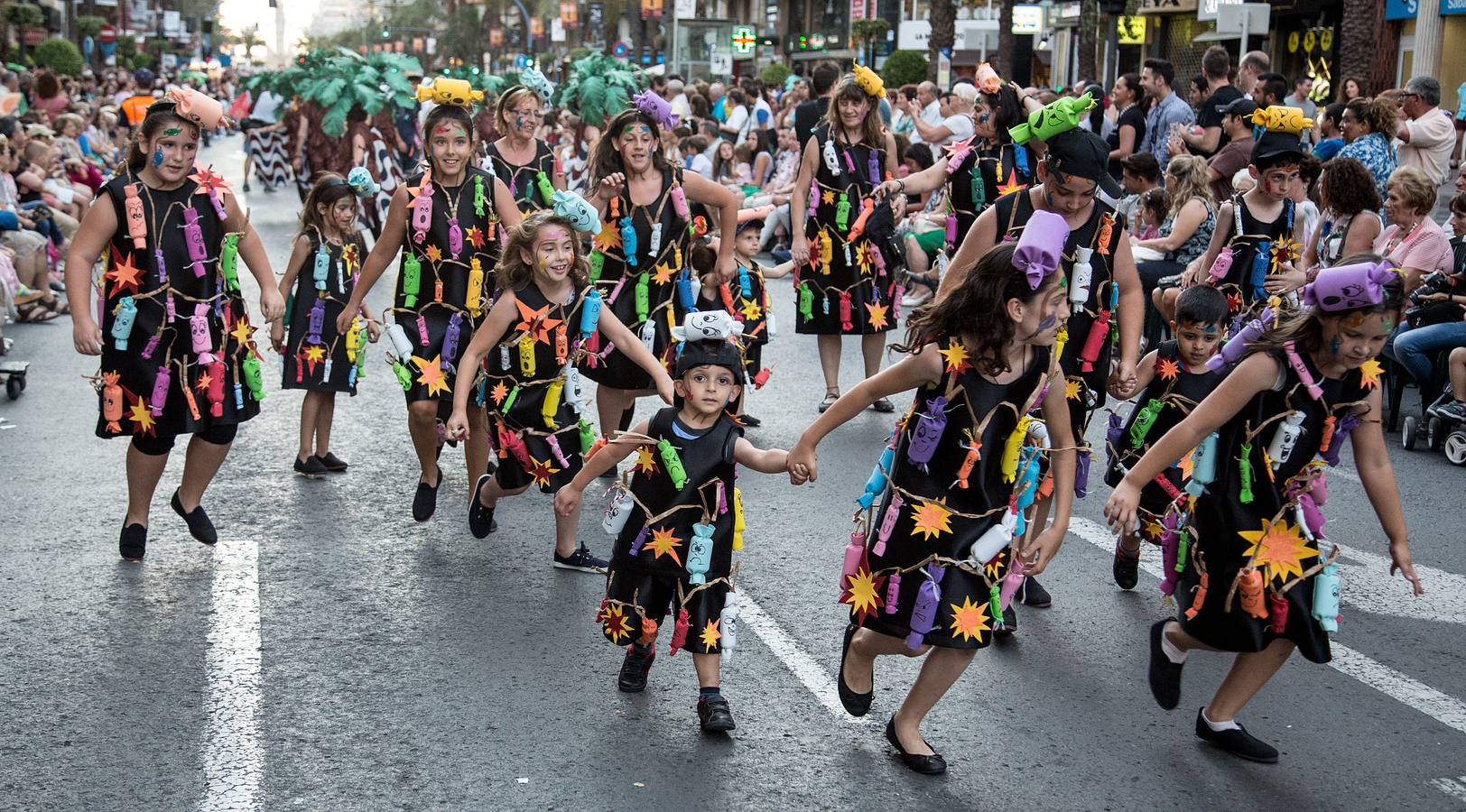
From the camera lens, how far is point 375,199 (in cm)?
2070

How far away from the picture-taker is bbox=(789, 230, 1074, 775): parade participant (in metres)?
4.64

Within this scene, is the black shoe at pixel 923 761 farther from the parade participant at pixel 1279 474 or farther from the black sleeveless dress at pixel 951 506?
the parade participant at pixel 1279 474

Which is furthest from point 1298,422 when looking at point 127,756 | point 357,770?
point 127,756

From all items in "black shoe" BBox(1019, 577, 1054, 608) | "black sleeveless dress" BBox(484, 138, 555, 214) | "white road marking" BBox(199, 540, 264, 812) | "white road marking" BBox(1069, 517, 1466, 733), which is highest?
"black sleeveless dress" BBox(484, 138, 555, 214)

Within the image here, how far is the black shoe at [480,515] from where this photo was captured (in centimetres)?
706

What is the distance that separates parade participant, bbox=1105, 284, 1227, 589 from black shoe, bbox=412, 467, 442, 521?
322 centimetres

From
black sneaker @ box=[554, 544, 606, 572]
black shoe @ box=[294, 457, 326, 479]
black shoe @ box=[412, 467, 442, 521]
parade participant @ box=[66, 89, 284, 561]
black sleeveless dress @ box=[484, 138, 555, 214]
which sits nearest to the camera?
parade participant @ box=[66, 89, 284, 561]

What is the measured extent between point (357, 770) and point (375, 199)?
16739mm

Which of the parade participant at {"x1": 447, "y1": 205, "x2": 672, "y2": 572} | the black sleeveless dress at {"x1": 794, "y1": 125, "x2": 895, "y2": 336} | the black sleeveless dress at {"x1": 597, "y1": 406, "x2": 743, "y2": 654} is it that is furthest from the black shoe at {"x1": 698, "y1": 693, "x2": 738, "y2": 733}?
the black sleeveless dress at {"x1": 794, "y1": 125, "x2": 895, "y2": 336}

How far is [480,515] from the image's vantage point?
7086mm

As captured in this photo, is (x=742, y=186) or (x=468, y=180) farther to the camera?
(x=742, y=186)

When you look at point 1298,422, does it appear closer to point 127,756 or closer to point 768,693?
point 768,693

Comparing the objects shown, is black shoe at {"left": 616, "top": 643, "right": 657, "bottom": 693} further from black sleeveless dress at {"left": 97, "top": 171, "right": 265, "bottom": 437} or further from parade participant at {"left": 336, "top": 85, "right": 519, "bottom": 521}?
black sleeveless dress at {"left": 97, "top": 171, "right": 265, "bottom": 437}

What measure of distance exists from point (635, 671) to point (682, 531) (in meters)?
0.61
